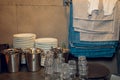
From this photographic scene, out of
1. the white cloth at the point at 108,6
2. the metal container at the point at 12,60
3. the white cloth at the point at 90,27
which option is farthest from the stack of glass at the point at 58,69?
the white cloth at the point at 108,6

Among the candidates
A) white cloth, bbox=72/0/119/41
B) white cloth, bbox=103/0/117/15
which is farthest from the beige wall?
white cloth, bbox=103/0/117/15

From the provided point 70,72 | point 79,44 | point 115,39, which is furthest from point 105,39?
point 70,72

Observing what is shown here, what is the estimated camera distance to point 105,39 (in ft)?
7.55

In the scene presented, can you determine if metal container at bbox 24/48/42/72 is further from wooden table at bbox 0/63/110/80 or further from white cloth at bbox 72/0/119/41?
white cloth at bbox 72/0/119/41

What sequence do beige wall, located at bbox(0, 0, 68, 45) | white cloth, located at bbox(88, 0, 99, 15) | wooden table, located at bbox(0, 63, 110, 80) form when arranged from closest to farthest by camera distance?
wooden table, located at bbox(0, 63, 110, 80)
white cloth, located at bbox(88, 0, 99, 15)
beige wall, located at bbox(0, 0, 68, 45)

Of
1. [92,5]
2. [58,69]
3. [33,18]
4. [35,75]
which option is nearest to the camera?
[58,69]

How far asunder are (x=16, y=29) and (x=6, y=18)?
17 cm

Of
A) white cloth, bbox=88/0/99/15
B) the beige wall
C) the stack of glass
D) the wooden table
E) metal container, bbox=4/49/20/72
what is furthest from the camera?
the beige wall

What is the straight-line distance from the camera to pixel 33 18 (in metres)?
2.41

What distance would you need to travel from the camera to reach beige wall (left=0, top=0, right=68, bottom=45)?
2373 mm

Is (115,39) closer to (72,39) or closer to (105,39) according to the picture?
(105,39)

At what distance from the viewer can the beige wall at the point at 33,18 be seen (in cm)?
237

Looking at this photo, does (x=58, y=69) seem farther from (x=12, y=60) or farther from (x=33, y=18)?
(x=33, y=18)

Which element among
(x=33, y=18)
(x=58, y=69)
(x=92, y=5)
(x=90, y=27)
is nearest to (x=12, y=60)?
(x=58, y=69)
